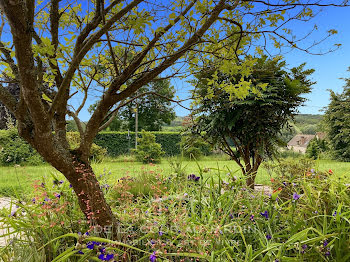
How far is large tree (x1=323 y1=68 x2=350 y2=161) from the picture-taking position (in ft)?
49.3

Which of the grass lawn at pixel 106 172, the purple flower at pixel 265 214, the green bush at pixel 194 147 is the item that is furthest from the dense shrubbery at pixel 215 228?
the green bush at pixel 194 147

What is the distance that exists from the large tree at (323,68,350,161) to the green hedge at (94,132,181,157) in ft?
30.8

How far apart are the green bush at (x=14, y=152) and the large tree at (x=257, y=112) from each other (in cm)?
883

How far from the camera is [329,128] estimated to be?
16266 mm

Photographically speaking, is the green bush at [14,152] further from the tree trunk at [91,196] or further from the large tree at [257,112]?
the tree trunk at [91,196]

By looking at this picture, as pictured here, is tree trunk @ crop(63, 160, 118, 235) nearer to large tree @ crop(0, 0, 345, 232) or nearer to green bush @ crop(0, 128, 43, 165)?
large tree @ crop(0, 0, 345, 232)

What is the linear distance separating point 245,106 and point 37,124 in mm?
3350

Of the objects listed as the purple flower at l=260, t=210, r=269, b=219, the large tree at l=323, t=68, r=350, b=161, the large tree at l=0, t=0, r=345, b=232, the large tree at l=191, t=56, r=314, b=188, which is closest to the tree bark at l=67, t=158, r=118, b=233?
the large tree at l=0, t=0, r=345, b=232

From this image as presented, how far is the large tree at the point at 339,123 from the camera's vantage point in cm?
1503

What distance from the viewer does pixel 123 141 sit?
15.4 m

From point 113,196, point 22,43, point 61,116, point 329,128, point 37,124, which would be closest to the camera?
point 22,43

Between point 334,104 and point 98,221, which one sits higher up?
point 334,104

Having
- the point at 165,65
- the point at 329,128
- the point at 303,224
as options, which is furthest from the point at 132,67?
the point at 329,128

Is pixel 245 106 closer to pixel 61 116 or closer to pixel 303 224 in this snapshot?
pixel 303 224
